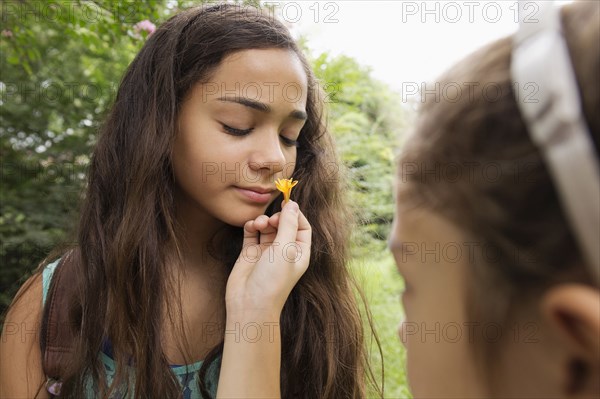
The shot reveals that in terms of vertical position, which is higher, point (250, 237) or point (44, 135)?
point (44, 135)

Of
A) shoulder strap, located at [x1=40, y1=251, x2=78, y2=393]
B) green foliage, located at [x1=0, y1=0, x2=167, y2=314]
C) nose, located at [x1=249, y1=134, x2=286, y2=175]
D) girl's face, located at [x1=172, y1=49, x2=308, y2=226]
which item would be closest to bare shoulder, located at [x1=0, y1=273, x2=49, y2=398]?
shoulder strap, located at [x1=40, y1=251, x2=78, y2=393]

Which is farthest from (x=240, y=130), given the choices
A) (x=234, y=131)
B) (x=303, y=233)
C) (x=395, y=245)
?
(x=395, y=245)

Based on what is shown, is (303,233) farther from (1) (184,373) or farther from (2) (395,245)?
(2) (395,245)

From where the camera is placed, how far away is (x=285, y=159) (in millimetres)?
2072

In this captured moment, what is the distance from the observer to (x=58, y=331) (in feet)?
6.71

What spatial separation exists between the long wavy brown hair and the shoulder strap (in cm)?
3

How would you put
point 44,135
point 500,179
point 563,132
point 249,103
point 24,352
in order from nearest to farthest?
point 563,132 → point 500,179 → point 249,103 → point 24,352 → point 44,135

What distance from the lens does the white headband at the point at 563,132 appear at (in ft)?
2.07

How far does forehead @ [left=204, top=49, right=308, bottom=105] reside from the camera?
1952mm

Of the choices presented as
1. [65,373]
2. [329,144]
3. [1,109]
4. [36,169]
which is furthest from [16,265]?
[329,144]

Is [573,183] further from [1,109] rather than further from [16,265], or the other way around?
[1,109]

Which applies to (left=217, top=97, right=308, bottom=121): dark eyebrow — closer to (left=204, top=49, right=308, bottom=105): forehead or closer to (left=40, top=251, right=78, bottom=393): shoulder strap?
(left=204, top=49, right=308, bottom=105): forehead

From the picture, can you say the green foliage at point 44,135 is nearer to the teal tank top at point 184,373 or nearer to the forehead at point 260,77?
the teal tank top at point 184,373

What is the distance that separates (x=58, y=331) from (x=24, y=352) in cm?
14
